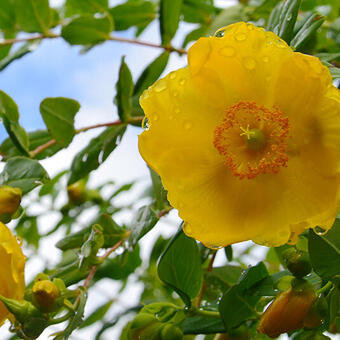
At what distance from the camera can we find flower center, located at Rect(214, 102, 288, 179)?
886mm

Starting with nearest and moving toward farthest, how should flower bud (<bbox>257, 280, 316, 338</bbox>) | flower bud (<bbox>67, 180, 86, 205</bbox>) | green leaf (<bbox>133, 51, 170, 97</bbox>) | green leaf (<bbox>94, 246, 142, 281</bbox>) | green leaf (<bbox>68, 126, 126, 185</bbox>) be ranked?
1. flower bud (<bbox>257, 280, 316, 338</bbox>)
2. green leaf (<bbox>68, 126, 126, 185</bbox>)
3. green leaf (<bbox>133, 51, 170, 97</bbox>)
4. green leaf (<bbox>94, 246, 142, 281</bbox>)
5. flower bud (<bbox>67, 180, 86, 205</bbox>)

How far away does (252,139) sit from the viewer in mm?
977

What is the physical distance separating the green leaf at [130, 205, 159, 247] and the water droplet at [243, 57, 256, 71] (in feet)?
1.08

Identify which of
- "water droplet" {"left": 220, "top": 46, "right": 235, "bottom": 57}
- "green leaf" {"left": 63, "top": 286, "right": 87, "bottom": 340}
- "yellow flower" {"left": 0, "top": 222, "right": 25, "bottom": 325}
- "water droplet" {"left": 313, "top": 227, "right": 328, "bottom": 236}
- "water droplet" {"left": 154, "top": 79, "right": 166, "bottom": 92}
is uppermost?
"water droplet" {"left": 220, "top": 46, "right": 235, "bottom": 57}

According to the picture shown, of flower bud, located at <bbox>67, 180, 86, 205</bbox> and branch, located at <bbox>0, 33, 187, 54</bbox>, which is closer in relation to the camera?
branch, located at <bbox>0, 33, 187, 54</bbox>

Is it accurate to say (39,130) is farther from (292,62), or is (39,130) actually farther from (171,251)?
(292,62)

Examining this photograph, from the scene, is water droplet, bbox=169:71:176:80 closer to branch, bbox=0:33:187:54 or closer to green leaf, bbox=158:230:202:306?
green leaf, bbox=158:230:202:306

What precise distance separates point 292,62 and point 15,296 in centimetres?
54

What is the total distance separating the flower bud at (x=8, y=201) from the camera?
0.97m

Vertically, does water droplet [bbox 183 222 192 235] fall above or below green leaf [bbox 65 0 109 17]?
below

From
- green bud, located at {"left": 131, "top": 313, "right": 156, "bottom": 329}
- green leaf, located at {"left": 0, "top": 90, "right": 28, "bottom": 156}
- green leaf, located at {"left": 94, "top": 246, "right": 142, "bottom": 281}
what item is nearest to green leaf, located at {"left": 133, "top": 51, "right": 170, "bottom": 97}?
green leaf, located at {"left": 0, "top": 90, "right": 28, "bottom": 156}

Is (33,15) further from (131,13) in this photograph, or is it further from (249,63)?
(249,63)

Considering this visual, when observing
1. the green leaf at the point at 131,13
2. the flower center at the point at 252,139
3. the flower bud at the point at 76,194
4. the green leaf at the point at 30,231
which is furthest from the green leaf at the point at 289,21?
the green leaf at the point at 30,231

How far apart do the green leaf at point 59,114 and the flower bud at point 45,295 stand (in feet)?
1.40
